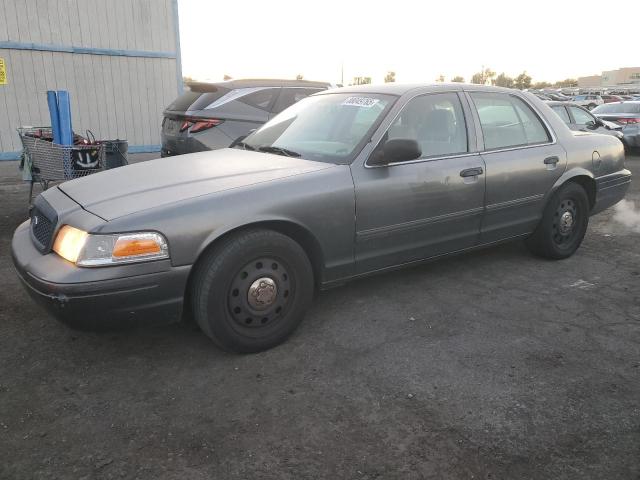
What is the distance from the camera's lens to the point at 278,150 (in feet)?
12.3

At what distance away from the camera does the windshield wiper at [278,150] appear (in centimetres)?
363

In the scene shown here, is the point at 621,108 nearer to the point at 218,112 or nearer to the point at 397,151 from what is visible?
the point at 218,112

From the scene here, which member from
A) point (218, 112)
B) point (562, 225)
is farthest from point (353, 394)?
point (218, 112)

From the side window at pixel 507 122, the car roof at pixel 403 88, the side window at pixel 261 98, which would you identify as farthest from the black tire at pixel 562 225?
the side window at pixel 261 98

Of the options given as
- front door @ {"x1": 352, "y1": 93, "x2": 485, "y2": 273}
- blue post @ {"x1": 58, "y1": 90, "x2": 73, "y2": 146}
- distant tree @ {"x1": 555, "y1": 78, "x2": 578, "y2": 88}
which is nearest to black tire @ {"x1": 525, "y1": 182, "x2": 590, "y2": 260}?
front door @ {"x1": 352, "y1": 93, "x2": 485, "y2": 273}

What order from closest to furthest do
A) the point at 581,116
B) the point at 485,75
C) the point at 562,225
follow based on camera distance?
the point at 562,225 → the point at 581,116 → the point at 485,75

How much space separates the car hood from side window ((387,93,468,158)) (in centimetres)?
73

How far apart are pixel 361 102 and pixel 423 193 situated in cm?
83

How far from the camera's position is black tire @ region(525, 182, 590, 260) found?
4.55m

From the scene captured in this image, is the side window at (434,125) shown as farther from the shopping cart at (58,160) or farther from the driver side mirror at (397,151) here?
the shopping cart at (58,160)

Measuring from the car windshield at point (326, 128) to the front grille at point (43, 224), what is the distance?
151cm

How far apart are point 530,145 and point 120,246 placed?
3330mm

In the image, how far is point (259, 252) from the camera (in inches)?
115

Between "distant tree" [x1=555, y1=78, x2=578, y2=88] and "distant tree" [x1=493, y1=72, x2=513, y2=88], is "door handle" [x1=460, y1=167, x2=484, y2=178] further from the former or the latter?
"distant tree" [x1=555, y1=78, x2=578, y2=88]
